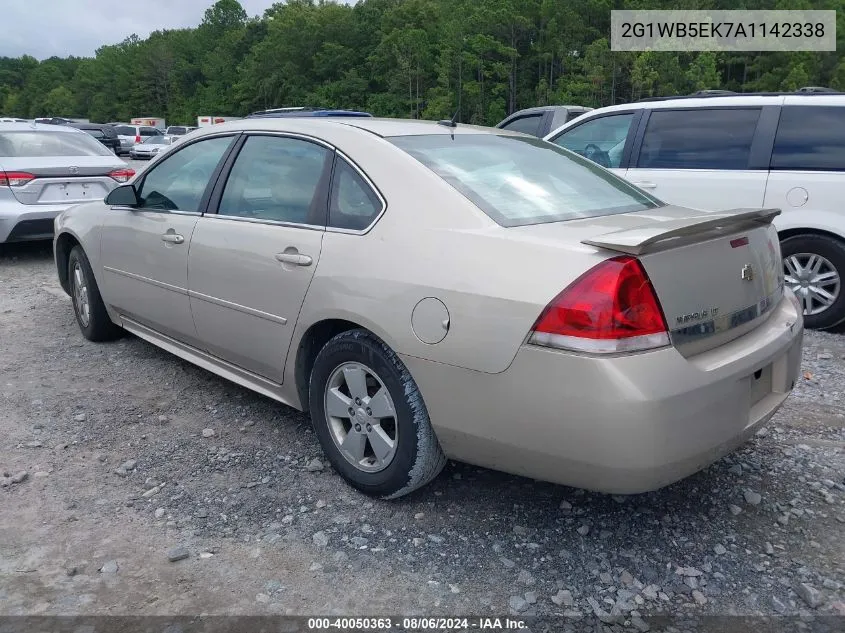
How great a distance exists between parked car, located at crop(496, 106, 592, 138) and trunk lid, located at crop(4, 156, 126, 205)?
16.3ft

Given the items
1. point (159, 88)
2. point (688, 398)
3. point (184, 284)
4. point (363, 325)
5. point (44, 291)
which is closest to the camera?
point (688, 398)

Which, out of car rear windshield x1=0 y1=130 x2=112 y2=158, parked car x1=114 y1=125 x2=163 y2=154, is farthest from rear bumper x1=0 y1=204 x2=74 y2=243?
parked car x1=114 y1=125 x2=163 y2=154

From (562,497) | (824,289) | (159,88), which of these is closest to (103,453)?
(562,497)

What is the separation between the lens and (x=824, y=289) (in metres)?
5.45

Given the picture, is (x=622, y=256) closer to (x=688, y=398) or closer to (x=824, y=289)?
(x=688, y=398)

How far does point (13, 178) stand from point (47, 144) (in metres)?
0.97

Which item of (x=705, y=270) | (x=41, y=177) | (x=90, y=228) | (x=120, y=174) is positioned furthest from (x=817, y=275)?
(x=41, y=177)

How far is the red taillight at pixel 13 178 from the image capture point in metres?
7.58

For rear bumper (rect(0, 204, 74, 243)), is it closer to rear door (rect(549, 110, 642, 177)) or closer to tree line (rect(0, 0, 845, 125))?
rear door (rect(549, 110, 642, 177))

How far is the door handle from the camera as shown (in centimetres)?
314

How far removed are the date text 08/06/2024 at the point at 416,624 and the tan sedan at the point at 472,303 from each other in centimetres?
50

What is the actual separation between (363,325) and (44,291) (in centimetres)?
533

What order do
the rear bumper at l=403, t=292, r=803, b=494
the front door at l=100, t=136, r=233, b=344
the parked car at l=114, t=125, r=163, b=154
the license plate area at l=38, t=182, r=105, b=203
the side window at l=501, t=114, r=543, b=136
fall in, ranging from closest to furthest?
the rear bumper at l=403, t=292, r=803, b=494
the front door at l=100, t=136, r=233, b=344
the license plate area at l=38, t=182, r=105, b=203
the side window at l=501, t=114, r=543, b=136
the parked car at l=114, t=125, r=163, b=154

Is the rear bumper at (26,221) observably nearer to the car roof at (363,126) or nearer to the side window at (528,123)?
the car roof at (363,126)
